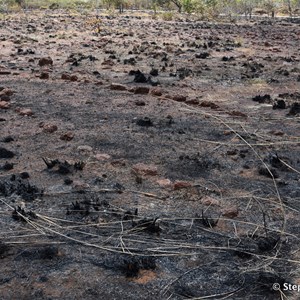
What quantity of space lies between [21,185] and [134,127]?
2558 mm

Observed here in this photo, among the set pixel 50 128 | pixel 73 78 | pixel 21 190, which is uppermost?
pixel 73 78

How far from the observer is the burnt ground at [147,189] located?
11.7ft

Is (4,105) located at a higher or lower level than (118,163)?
higher

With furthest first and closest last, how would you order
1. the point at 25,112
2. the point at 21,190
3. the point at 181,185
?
the point at 25,112
the point at 181,185
the point at 21,190

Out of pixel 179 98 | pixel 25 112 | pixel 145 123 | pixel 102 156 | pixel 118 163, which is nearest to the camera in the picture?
pixel 118 163

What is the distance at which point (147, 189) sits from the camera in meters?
5.05

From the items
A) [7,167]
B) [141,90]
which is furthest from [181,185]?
[141,90]

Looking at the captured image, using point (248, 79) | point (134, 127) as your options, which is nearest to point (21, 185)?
point (134, 127)

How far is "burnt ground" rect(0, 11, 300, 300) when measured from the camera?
3568 mm

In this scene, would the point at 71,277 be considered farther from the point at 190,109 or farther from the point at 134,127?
the point at 190,109

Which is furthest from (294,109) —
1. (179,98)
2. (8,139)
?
(8,139)

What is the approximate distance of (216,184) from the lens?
527 centimetres

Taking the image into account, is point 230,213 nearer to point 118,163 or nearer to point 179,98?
point 118,163

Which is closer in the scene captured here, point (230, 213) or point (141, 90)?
point (230, 213)
